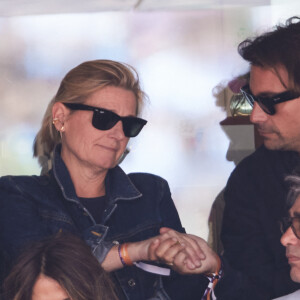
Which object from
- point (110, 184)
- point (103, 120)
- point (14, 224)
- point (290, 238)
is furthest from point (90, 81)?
point (290, 238)

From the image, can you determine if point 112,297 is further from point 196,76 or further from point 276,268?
point 196,76

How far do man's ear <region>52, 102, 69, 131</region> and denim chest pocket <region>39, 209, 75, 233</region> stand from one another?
1.28 feet

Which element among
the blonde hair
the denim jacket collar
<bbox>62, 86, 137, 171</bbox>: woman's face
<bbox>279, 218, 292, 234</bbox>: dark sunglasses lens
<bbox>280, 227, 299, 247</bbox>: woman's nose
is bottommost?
<bbox>280, 227, 299, 247</bbox>: woman's nose

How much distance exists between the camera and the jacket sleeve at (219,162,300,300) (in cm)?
317

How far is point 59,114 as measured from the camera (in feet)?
10.3

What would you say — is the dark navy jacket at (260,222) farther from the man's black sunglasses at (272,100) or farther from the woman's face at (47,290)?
the woman's face at (47,290)

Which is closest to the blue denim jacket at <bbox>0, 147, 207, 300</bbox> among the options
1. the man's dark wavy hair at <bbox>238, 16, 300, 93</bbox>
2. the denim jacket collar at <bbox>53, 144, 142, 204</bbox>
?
the denim jacket collar at <bbox>53, 144, 142, 204</bbox>

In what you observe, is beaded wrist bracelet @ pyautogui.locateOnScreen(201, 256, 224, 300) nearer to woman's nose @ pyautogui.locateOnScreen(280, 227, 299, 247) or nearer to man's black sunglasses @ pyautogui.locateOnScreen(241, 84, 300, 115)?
woman's nose @ pyautogui.locateOnScreen(280, 227, 299, 247)

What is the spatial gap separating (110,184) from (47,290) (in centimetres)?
84

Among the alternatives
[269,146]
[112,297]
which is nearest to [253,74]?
[269,146]

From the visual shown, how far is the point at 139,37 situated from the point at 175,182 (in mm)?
799

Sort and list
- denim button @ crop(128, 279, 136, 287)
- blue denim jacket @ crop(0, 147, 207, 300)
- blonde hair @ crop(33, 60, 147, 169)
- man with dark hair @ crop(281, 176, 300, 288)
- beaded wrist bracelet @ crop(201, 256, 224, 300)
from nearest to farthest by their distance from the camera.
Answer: man with dark hair @ crop(281, 176, 300, 288), beaded wrist bracelet @ crop(201, 256, 224, 300), blue denim jacket @ crop(0, 147, 207, 300), denim button @ crop(128, 279, 136, 287), blonde hair @ crop(33, 60, 147, 169)

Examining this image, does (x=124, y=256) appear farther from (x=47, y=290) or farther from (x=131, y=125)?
(x=131, y=125)

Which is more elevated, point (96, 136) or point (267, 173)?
point (96, 136)
